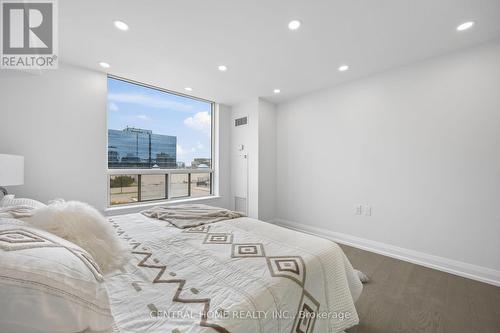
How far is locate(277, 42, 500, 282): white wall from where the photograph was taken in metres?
2.10

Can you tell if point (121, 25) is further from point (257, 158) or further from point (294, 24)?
point (257, 158)

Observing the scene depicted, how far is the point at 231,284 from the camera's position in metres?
0.91

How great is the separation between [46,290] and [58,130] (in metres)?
2.78

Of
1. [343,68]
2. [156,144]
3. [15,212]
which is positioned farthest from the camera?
[156,144]

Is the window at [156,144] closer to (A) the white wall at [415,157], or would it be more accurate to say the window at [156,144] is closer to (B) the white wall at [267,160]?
(B) the white wall at [267,160]

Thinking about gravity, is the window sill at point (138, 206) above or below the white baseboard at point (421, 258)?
above

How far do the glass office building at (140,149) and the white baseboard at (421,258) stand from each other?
305 centimetres

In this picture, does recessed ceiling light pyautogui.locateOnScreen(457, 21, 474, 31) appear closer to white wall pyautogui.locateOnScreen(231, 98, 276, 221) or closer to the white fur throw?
white wall pyautogui.locateOnScreen(231, 98, 276, 221)

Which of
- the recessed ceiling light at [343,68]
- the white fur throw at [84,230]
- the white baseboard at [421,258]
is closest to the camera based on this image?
the white fur throw at [84,230]

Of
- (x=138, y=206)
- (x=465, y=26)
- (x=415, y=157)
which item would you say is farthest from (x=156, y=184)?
(x=465, y=26)

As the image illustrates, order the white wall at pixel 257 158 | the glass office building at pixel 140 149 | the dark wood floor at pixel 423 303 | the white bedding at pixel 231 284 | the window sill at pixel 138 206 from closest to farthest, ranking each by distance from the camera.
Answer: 1. the white bedding at pixel 231 284
2. the dark wood floor at pixel 423 303
3. the window sill at pixel 138 206
4. the glass office building at pixel 140 149
5. the white wall at pixel 257 158

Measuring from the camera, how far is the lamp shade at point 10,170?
1624 millimetres

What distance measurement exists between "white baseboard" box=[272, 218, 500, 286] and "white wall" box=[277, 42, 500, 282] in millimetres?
46

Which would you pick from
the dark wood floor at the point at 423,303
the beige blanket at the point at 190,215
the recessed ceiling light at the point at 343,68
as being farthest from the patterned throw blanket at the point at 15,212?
the recessed ceiling light at the point at 343,68
